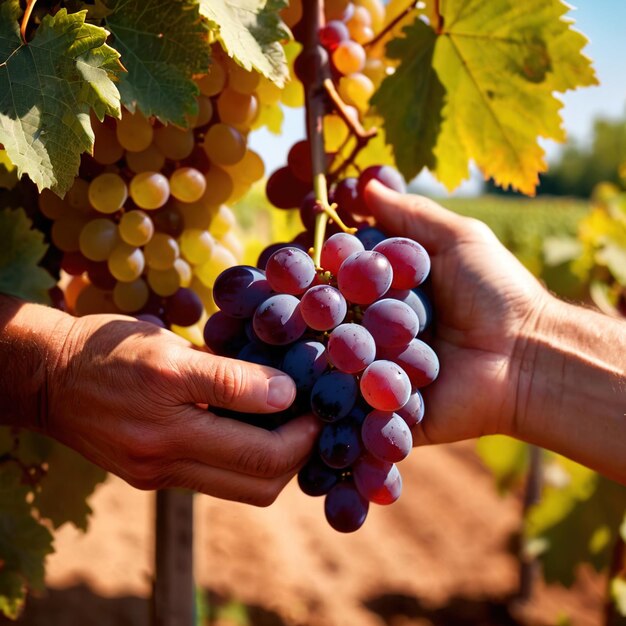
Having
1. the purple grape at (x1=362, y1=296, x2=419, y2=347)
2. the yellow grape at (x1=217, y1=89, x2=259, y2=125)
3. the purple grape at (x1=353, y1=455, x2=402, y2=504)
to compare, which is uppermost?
the yellow grape at (x1=217, y1=89, x2=259, y2=125)

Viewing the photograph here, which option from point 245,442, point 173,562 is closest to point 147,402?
point 245,442

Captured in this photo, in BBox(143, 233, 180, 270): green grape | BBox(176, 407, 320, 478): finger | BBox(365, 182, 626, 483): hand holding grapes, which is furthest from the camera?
BBox(365, 182, 626, 483): hand holding grapes

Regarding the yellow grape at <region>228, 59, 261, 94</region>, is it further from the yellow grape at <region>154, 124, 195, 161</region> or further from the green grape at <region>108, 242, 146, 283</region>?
the green grape at <region>108, 242, 146, 283</region>

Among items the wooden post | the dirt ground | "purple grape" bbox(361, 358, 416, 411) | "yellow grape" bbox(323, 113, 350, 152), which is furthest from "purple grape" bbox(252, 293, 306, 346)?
the dirt ground

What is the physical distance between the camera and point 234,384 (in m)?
0.84

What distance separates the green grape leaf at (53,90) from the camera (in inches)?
30.4

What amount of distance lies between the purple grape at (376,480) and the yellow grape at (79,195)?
0.55 m

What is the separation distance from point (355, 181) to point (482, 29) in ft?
1.13

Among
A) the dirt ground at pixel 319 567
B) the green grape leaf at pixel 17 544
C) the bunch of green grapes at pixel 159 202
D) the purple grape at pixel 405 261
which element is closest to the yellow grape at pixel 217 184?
the bunch of green grapes at pixel 159 202

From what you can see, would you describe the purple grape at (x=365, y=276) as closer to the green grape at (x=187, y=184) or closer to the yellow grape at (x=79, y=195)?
the green grape at (x=187, y=184)

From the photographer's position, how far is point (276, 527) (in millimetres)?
4594

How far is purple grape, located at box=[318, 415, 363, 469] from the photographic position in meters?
0.88

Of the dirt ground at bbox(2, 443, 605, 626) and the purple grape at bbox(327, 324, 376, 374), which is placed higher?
the purple grape at bbox(327, 324, 376, 374)

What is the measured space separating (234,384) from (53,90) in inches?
15.6
